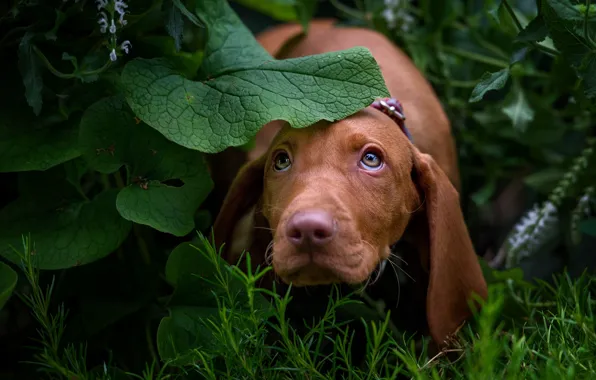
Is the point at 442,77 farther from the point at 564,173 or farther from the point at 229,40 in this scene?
the point at 229,40

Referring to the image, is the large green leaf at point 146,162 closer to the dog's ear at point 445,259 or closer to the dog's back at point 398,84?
the dog's back at point 398,84

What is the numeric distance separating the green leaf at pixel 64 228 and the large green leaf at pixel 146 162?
77 mm

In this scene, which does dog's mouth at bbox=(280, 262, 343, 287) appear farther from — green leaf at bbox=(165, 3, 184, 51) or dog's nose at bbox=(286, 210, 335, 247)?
green leaf at bbox=(165, 3, 184, 51)

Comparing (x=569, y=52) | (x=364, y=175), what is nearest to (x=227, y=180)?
(x=364, y=175)

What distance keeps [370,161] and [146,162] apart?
444 millimetres

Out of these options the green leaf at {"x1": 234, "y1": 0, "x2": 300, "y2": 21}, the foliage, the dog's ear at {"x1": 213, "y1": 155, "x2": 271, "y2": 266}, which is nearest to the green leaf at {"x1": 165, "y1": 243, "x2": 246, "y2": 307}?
the foliage

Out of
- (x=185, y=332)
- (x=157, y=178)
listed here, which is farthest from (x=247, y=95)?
(x=185, y=332)

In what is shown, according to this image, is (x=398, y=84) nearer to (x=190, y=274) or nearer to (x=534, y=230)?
(x=534, y=230)

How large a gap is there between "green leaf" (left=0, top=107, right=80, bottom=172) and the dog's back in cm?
46

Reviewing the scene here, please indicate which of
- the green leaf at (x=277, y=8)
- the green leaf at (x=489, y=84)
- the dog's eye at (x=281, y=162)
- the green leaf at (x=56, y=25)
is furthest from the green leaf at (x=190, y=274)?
the green leaf at (x=277, y=8)

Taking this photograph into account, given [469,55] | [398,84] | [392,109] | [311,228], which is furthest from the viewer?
[469,55]

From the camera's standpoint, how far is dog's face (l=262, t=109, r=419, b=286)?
49.2 inches

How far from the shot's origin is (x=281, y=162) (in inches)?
56.5

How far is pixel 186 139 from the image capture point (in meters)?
1.37
